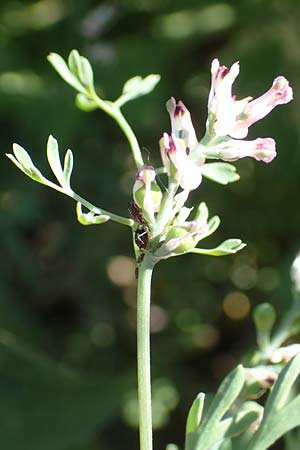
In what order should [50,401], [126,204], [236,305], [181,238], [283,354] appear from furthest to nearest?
[236,305] < [126,204] < [50,401] < [283,354] < [181,238]

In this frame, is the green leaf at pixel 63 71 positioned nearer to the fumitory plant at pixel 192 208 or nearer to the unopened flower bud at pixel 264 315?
the fumitory plant at pixel 192 208

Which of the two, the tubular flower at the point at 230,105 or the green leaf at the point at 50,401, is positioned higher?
Result: the green leaf at the point at 50,401

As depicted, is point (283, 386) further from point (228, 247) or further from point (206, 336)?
point (206, 336)

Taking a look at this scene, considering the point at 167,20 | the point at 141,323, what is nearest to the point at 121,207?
the point at 167,20

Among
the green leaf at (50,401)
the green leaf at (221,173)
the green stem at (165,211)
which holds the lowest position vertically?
the green stem at (165,211)

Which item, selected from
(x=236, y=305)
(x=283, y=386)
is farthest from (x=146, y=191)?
(x=236, y=305)

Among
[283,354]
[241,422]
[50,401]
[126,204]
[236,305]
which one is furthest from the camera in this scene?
[236,305]

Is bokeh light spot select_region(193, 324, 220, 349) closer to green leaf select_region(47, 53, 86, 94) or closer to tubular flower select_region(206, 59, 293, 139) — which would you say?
green leaf select_region(47, 53, 86, 94)

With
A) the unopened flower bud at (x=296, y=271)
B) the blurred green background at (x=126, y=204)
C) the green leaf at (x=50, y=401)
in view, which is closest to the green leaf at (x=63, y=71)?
the unopened flower bud at (x=296, y=271)
